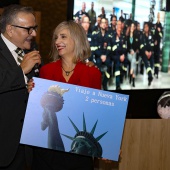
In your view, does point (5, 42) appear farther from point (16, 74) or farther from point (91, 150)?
point (91, 150)

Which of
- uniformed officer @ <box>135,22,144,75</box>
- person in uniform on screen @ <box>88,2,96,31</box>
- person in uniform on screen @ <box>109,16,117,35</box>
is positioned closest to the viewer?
person in uniform on screen @ <box>88,2,96,31</box>

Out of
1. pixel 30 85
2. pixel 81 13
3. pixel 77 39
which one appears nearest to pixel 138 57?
pixel 81 13

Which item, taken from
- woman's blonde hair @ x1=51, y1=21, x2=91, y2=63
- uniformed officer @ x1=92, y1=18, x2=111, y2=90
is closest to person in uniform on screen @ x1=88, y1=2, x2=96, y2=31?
uniformed officer @ x1=92, y1=18, x2=111, y2=90

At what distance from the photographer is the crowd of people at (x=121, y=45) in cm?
611

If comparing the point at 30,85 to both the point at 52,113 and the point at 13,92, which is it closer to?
the point at 13,92

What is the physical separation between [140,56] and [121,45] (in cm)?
35

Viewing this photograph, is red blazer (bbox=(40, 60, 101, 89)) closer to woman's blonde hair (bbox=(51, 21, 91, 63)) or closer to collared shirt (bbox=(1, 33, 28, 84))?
woman's blonde hair (bbox=(51, 21, 91, 63))

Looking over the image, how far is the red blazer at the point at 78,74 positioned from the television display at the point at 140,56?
2.77 m

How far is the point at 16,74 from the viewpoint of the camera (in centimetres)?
306

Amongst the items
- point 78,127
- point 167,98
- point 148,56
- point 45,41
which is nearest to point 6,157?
point 78,127

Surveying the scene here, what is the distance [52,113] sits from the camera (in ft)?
10.4

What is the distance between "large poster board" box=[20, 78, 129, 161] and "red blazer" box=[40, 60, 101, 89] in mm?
126

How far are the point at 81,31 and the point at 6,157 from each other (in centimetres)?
89

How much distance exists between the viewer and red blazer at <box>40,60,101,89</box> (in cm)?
327
